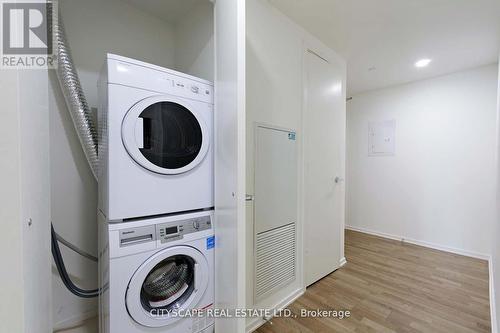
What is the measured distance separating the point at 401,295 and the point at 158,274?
2189 millimetres

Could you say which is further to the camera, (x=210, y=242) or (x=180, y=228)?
(x=210, y=242)

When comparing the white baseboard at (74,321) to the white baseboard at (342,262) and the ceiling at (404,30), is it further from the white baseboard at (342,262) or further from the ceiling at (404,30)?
the ceiling at (404,30)

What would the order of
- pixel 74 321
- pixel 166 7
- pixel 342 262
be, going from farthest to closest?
pixel 342 262
pixel 166 7
pixel 74 321

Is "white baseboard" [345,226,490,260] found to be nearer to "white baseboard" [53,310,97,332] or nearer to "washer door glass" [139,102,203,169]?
"washer door glass" [139,102,203,169]

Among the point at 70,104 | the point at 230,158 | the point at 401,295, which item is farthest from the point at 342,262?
the point at 70,104

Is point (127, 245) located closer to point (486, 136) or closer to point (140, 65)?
point (140, 65)

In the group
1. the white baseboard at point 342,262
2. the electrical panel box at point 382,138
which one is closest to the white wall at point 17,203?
the white baseboard at point 342,262

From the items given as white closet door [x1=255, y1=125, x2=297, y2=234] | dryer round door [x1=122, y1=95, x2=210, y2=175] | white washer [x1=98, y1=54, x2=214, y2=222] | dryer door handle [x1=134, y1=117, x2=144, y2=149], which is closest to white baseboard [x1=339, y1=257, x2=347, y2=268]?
white closet door [x1=255, y1=125, x2=297, y2=234]

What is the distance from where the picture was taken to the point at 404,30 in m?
1.98

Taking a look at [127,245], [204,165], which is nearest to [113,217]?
[127,245]

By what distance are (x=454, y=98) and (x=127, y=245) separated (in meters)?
4.16

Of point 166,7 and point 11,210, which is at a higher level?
point 166,7

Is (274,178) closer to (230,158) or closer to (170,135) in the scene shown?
(230,158)

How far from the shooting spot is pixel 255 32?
156cm
